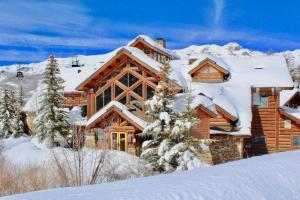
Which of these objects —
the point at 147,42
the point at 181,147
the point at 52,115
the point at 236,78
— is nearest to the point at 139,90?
the point at 52,115

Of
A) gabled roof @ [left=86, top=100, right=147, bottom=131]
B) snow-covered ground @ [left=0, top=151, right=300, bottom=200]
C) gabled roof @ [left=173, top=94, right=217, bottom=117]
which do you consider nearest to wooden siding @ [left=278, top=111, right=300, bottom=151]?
gabled roof @ [left=173, top=94, right=217, bottom=117]

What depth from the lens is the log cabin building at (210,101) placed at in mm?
28828

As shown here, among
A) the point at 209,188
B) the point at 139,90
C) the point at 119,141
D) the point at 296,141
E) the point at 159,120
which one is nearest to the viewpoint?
the point at 209,188

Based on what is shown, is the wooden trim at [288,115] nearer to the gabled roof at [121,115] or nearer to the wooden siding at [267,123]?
the wooden siding at [267,123]

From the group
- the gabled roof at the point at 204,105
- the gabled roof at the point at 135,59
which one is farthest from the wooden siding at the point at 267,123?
the gabled roof at the point at 135,59

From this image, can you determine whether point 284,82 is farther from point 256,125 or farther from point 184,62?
point 184,62

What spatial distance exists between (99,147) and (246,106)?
18.7 m

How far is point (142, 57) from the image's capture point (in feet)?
100.0

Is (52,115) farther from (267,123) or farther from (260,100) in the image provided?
(267,123)

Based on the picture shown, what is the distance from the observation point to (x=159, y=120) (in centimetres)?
2036

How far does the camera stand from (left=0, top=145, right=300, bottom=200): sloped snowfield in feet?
15.5

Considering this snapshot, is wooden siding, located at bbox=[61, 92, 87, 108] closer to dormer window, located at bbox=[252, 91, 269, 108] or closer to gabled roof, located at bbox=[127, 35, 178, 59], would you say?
gabled roof, located at bbox=[127, 35, 178, 59]

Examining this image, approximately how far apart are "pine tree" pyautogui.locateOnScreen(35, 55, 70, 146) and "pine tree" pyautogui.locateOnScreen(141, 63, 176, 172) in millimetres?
11380

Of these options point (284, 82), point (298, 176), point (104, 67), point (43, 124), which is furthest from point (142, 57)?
point (298, 176)
